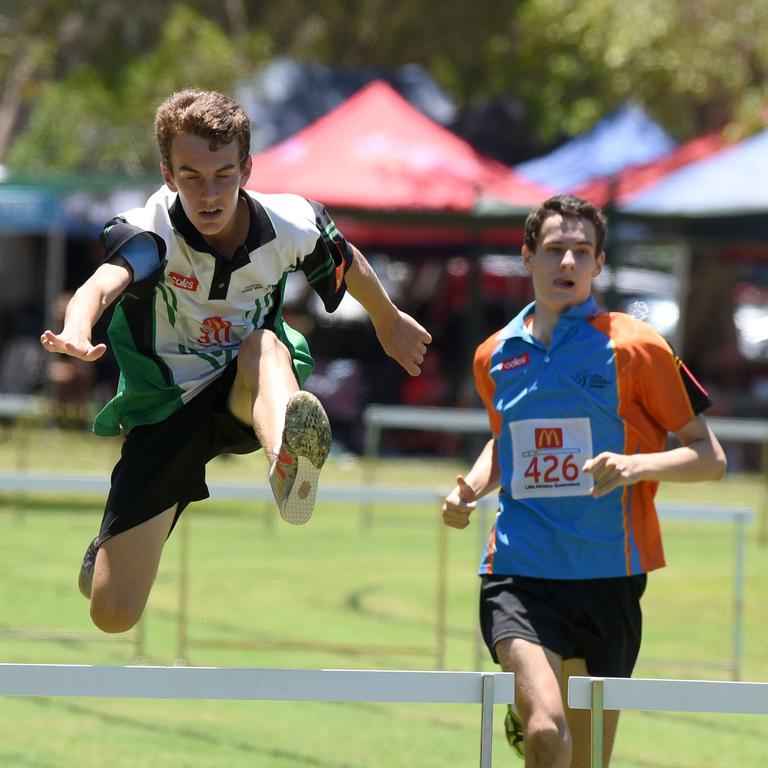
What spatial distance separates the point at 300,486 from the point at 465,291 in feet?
63.0

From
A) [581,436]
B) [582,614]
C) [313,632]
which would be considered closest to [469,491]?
[581,436]

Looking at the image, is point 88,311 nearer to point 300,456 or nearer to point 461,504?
point 300,456

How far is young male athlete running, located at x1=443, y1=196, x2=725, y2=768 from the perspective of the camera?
16.3 feet

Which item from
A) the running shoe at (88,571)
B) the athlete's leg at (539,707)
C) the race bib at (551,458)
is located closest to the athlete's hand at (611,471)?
the race bib at (551,458)

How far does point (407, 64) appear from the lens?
2927cm

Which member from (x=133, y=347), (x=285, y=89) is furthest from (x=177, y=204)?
(x=285, y=89)

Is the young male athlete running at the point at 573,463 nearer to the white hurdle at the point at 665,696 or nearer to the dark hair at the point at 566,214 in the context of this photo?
the dark hair at the point at 566,214

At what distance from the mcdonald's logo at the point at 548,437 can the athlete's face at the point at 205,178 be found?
1213mm

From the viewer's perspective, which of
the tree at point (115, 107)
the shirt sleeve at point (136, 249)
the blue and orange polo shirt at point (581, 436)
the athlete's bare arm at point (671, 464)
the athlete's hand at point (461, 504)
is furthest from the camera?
the tree at point (115, 107)

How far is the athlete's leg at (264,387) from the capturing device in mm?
4660

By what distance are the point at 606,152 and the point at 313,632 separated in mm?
12768

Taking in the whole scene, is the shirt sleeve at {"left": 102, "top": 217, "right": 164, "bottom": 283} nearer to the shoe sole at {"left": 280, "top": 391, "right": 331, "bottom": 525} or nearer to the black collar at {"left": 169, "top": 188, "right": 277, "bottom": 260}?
the black collar at {"left": 169, "top": 188, "right": 277, "bottom": 260}

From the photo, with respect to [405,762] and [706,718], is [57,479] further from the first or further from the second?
[706,718]

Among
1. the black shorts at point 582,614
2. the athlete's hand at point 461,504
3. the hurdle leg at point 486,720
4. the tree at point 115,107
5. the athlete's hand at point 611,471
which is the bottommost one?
the hurdle leg at point 486,720
